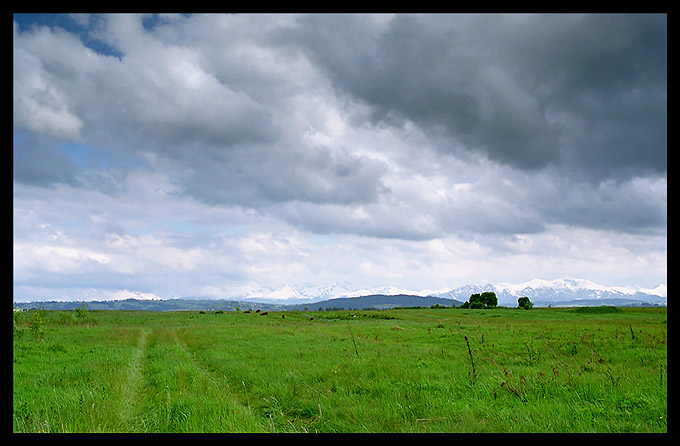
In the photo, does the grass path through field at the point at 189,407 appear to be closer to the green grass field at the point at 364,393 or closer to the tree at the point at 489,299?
the green grass field at the point at 364,393

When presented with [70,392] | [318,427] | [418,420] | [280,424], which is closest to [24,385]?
[70,392]

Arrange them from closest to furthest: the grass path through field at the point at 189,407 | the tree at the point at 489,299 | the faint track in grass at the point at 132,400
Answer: the grass path through field at the point at 189,407
the faint track in grass at the point at 132,400
the tree at the point at 489,299

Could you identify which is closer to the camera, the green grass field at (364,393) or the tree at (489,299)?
the green grass field at (364,393)

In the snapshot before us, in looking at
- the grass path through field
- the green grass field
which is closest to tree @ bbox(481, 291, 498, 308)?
the green grass field

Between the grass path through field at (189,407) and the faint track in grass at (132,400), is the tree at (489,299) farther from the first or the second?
the grass path through field at (189,407)

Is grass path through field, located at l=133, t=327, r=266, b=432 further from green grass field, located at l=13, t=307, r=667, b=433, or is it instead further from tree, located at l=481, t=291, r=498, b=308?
tree, located at l=481, t=291, r=498, b=308

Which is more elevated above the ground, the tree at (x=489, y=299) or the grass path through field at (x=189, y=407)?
the grass path through field at (x=189, y=407)

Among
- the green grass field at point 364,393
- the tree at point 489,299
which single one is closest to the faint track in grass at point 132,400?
the green grass field at point 364,393

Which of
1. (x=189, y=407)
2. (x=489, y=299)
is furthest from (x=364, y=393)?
(x=489, y=299)

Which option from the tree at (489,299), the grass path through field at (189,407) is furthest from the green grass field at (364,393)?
the tree at (489,299)

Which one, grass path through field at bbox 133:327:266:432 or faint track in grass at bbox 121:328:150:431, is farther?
faint track in grass at bbox 121:328:150:431

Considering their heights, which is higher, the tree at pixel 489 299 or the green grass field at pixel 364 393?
the green grass field at pixel 364 393

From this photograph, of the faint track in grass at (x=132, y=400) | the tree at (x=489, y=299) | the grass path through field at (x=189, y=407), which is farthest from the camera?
the tree at (x=489, y=299)
